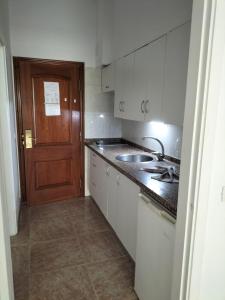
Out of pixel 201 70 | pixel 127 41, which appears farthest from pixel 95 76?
pixel 201 70

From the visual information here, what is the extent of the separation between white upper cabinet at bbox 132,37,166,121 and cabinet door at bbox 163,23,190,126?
0.09m

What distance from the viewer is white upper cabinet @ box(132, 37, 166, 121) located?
73.5 inches

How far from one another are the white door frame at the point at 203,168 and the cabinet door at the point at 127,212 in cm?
72

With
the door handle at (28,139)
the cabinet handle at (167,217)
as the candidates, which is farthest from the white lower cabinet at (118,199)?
the door handle at (28,139)

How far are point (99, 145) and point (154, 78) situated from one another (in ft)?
4.88

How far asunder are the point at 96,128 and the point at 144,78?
1.50 m

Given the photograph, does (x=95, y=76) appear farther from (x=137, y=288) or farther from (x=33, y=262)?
(x=137, y=288)

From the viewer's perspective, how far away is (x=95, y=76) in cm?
335

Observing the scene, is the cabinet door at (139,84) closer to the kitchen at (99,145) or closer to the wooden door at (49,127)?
the kitchen at (99,145)

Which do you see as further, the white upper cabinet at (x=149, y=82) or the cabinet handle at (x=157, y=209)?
the white upper cabinet at (x=149, y=82)

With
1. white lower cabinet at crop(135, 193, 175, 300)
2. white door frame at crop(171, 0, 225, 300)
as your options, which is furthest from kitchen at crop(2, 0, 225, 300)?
white door frame at crop(171, 0, 225, 300)

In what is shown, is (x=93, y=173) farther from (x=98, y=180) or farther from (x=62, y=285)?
(x=62, y=285)

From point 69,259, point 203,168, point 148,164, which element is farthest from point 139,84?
point 69,259

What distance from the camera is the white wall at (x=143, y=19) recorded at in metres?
1.61
